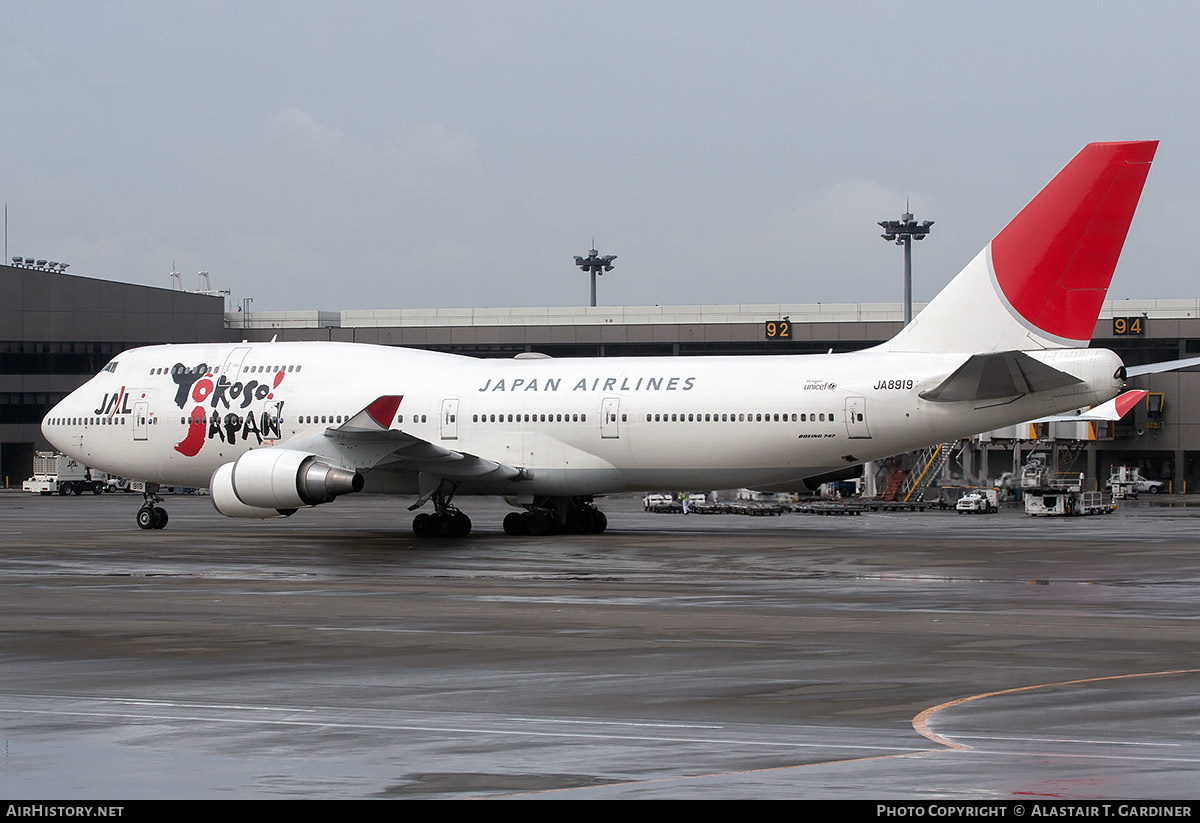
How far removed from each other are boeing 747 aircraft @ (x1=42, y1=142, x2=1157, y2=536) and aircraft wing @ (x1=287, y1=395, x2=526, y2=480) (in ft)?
0.18

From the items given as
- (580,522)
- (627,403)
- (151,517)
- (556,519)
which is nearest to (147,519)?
(151,517)

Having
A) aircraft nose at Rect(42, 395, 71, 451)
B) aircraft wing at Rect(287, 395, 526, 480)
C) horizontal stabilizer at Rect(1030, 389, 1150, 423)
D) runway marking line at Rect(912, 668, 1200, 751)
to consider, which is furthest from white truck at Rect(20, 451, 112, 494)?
runway marking line at Rect(912, 668, 1200, 751)

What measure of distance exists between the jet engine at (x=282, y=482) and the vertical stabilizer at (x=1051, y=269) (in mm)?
13738

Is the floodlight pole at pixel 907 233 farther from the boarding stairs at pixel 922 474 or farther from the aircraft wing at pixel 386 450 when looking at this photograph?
the aircraft wing at pixel 386 450

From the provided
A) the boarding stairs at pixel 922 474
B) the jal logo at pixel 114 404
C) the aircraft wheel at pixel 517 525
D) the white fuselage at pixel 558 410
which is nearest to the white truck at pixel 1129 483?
the boarding stairs at pixel 922 474

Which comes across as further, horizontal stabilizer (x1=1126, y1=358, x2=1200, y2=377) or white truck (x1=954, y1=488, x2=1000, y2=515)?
white truck (x1=954, y1=488, x2=1000, y2=515)

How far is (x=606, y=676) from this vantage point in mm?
13695

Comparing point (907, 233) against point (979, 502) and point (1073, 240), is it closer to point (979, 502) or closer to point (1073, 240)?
point (979, 502)

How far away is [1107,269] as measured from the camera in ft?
109

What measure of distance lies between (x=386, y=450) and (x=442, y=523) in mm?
3164

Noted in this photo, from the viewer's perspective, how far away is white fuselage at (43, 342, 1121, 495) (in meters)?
34.5

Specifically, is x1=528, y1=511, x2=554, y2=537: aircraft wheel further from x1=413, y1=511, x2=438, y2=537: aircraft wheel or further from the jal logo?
the jal logo

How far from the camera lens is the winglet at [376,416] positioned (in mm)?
Answer: 35344

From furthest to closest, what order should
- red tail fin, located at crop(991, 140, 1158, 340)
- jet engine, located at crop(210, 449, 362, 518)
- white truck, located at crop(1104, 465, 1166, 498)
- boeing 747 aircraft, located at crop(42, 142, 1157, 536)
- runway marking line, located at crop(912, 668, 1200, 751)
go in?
white truck, located at crop(1104, 465, 1166, 498) → jet engine, located at crop(210, 449, 362, 518) → boeing 747 aircraft, located at crop(42, 142, 1157, 536) → red tail fin, located at crop(991, 140, 1158, 340) → runway marking line, located at crop(912, 668, 1200, 751)
